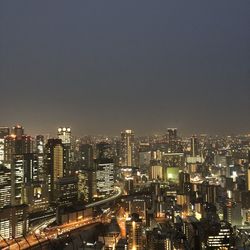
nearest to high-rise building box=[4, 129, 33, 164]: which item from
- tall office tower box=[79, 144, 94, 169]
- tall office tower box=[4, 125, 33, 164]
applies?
tall office tower box=[4, 125, 33, 164]

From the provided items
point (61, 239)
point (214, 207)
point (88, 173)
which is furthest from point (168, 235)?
point (88, 173)

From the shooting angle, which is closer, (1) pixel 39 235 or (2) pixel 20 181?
(1) pixel 39 235

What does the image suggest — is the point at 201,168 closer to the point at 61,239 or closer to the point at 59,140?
the point at 59,140

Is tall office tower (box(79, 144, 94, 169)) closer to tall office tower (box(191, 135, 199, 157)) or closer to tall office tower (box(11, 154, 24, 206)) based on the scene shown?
tall office tower (box(11, 154, 24, 206))

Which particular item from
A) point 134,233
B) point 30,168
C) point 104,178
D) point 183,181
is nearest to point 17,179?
point 30,168

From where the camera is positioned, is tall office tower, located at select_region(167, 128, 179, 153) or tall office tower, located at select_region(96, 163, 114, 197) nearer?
tall office tower, located at select_region(167, 128, 179, 153)

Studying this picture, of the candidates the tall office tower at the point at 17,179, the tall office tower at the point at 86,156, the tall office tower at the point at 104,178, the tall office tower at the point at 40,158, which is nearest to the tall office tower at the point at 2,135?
the tall office tower at the point at 17,179
